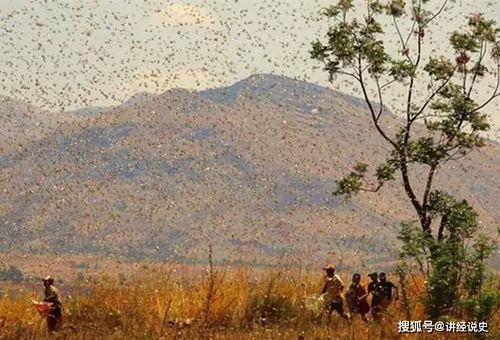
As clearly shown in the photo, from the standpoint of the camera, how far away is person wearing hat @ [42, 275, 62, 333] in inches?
486

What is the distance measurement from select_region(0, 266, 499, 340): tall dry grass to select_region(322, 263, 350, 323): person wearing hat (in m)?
0.24

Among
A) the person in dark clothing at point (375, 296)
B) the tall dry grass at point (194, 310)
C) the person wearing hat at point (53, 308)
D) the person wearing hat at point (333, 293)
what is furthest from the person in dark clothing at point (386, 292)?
the person wearing hat at point (53, 308)

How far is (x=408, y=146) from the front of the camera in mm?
22531

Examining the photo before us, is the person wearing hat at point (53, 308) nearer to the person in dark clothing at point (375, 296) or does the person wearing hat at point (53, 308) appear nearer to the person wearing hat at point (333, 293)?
the person wearing hat at point (333, 293)

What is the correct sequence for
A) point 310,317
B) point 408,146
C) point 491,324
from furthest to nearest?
point 408,146 → point 310,317 → point 491,324

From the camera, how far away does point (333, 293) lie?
577 inches

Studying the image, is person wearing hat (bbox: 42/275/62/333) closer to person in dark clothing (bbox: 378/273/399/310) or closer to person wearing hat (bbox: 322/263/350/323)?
person wearing hat (bbox: 322/263/350/323)

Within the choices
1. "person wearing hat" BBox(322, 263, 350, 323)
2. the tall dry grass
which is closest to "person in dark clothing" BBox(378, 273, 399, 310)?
the tall dry grass

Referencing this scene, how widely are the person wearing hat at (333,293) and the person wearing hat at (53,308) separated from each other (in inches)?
194

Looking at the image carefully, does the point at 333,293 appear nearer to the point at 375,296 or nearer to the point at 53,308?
the point at 375,296

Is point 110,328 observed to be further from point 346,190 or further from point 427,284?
point 346,190

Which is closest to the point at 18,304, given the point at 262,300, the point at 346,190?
the point at 262,300

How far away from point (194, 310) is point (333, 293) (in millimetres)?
3079

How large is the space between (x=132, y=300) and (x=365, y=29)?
14183 millimetres
